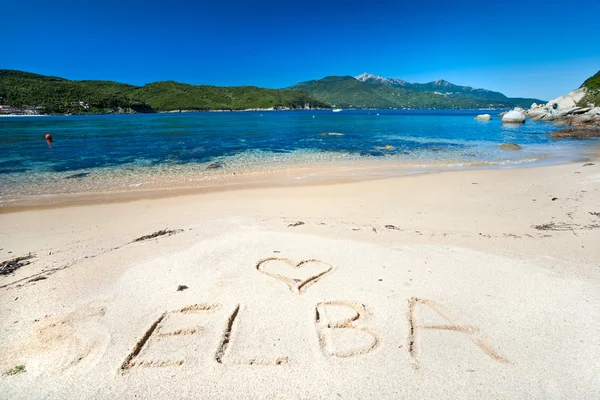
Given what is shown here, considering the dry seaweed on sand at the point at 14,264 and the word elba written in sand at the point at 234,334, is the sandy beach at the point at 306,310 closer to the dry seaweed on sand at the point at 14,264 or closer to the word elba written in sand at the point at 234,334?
the word elba written in sand at the point at 234,334

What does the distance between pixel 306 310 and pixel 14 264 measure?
5.68 m

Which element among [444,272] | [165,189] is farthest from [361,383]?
[165,189]

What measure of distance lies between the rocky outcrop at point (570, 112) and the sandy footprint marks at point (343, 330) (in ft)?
A: 189

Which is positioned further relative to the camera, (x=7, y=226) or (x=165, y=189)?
(x=165, y=189)

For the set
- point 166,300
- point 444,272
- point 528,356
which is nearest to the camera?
point 528,356

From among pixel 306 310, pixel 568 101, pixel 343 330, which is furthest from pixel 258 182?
pixel 568 101

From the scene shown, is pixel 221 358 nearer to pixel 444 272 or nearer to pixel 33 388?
pixel 33 388

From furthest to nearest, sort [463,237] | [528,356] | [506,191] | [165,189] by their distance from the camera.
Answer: [165,189], [506,191], [463,237], [528,356]

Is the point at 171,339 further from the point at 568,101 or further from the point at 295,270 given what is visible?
the point at 568,101

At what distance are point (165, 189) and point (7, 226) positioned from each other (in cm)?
484

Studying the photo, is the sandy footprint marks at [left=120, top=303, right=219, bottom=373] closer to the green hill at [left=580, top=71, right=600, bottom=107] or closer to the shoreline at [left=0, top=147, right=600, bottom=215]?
the shoreline at [left=0, top=147, right=600, bottom=215]

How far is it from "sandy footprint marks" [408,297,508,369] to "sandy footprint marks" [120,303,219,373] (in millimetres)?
2369

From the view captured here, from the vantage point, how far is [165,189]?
38.3ft

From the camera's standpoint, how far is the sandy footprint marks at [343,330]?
→ 3.09 metres
